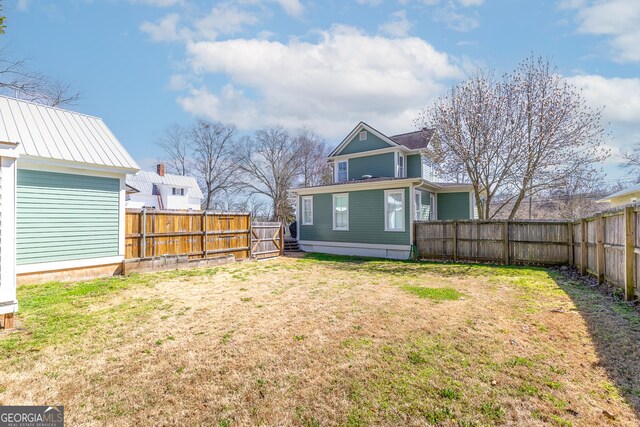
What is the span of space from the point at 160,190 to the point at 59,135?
2519cm

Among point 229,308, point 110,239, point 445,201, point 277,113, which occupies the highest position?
point 277,113

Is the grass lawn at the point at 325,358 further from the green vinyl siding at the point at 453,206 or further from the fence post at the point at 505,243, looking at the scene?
the green vinyl siding at the point at 453,206

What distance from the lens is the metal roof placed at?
24.1 ft

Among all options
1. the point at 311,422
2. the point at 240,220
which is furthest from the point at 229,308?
the point at 240,220

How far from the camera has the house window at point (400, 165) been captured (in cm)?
1589

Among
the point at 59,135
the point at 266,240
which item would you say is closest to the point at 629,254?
the point at 266,240

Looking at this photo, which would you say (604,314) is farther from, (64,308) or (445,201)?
(445,201)

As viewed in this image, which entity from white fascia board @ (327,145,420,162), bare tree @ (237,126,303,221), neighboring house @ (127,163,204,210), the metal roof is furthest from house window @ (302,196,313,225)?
neighboring house @ (127,163,204,210)

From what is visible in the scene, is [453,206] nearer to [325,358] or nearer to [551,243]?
[551,243]

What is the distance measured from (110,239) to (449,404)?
918cm

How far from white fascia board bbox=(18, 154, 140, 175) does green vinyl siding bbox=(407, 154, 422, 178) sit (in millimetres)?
13030

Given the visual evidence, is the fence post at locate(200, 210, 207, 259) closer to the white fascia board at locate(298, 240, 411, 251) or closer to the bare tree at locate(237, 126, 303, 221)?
the white fascia board at locate(298, 240, 411, 251)

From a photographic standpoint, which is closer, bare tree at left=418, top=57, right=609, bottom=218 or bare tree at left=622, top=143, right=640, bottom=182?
bare tree at left=418, top=57, right=609, bottom=218

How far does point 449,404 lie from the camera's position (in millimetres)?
2490
